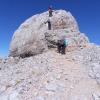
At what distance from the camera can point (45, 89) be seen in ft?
68.9

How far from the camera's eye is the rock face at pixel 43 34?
30.8 meters

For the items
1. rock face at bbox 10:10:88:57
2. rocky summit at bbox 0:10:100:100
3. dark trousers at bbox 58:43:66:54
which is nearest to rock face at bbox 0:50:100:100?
Answer: rocky summit at bbox 0:10:100:100

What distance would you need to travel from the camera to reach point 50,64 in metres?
25.6

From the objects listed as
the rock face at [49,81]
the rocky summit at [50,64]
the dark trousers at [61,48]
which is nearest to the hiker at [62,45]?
the dark trousers at [61,48]

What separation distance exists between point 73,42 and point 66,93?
10930mm

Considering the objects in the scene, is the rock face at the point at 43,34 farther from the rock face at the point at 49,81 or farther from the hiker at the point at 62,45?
the rock face at the point at 49,81

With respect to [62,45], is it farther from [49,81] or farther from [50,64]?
[49,81]

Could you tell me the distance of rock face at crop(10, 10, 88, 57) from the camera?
30.8 meters

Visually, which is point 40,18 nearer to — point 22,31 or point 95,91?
point 22,31

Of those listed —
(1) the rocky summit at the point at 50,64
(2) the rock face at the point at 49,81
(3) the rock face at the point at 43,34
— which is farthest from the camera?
(3) the rock face at the point at 43,34

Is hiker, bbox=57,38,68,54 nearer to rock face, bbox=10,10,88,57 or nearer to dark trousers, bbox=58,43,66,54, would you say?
dark trousers, bbox=58,43,66,54

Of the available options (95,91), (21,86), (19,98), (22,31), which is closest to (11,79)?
(21,86)

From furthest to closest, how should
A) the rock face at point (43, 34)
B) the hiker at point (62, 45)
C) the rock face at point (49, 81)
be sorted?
the rock face at point (43, 34)
the hiker at point (62, 45)
the rock face at point (49, 81)

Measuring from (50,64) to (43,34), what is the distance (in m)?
7.04
